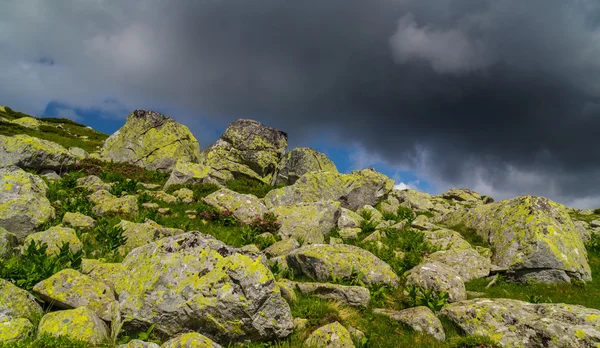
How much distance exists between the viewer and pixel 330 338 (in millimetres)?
8375

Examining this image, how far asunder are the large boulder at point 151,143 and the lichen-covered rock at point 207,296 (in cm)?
2903

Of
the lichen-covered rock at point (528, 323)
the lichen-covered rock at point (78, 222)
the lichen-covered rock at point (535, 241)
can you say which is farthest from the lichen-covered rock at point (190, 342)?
Result: the lichen-covered rock at point (535, 241)

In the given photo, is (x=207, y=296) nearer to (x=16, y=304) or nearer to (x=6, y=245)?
(x=16, y=304)

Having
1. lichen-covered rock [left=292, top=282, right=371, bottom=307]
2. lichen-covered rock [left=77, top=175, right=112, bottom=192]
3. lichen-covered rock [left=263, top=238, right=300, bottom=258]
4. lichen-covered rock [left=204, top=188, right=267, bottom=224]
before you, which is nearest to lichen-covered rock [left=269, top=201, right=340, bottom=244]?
lichen-covered rock [left=204, top=188, right=267, bottom=224]

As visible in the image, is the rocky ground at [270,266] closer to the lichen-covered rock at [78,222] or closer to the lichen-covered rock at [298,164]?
the lichen-covered rock at [78,222]

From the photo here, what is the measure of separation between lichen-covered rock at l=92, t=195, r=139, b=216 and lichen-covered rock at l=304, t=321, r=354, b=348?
1495 cm

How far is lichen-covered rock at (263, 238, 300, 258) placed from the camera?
A: 52.4ft

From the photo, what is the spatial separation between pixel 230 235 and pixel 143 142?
2377 centimetres

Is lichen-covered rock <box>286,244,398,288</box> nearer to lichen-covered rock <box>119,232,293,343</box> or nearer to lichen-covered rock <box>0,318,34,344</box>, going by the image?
lichen-covered rock <box>119,232,293,343</box>

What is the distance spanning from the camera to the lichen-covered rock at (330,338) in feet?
27.1

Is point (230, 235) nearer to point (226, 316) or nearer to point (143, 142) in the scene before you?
point (226, 316)

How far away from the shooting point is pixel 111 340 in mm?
7520

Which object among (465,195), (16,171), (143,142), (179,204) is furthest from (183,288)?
(465,195)

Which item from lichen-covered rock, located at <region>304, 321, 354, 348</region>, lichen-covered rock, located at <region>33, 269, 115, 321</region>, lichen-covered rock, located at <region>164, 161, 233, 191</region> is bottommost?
lichen-covered rock, located at <region>33, 269, 115, 321</region>
